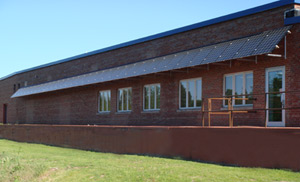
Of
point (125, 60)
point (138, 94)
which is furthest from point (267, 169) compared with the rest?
point (125, 60)

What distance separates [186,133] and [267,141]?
3.61 m

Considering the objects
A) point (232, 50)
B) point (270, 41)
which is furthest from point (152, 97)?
point (270, 41)

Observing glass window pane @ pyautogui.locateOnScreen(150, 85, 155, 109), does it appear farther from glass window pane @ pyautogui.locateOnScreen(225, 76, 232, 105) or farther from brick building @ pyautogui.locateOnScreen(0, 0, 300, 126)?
glass window pane @ pyautogui.locateOnScreen(225, 76, 232, 105)

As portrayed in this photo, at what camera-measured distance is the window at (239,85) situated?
15.9 metres

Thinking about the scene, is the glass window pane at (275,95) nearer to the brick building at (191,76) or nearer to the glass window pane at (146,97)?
the brick building at (191,76)

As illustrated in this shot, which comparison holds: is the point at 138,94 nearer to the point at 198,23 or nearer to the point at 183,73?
the point at 183,73

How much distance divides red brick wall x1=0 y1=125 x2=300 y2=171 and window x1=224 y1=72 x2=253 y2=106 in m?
3.09

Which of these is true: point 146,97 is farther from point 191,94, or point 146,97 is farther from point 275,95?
point 275,95

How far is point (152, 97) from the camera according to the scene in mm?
21250

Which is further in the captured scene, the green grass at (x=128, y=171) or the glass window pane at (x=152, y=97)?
the glass window pane at (x=152, y=97)

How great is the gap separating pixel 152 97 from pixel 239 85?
612 cm

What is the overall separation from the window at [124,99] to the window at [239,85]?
24.8ft

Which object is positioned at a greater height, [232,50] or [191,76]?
[232,50]

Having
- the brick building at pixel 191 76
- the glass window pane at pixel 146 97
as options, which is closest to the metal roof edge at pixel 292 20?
the brick building at pixel 191 76
